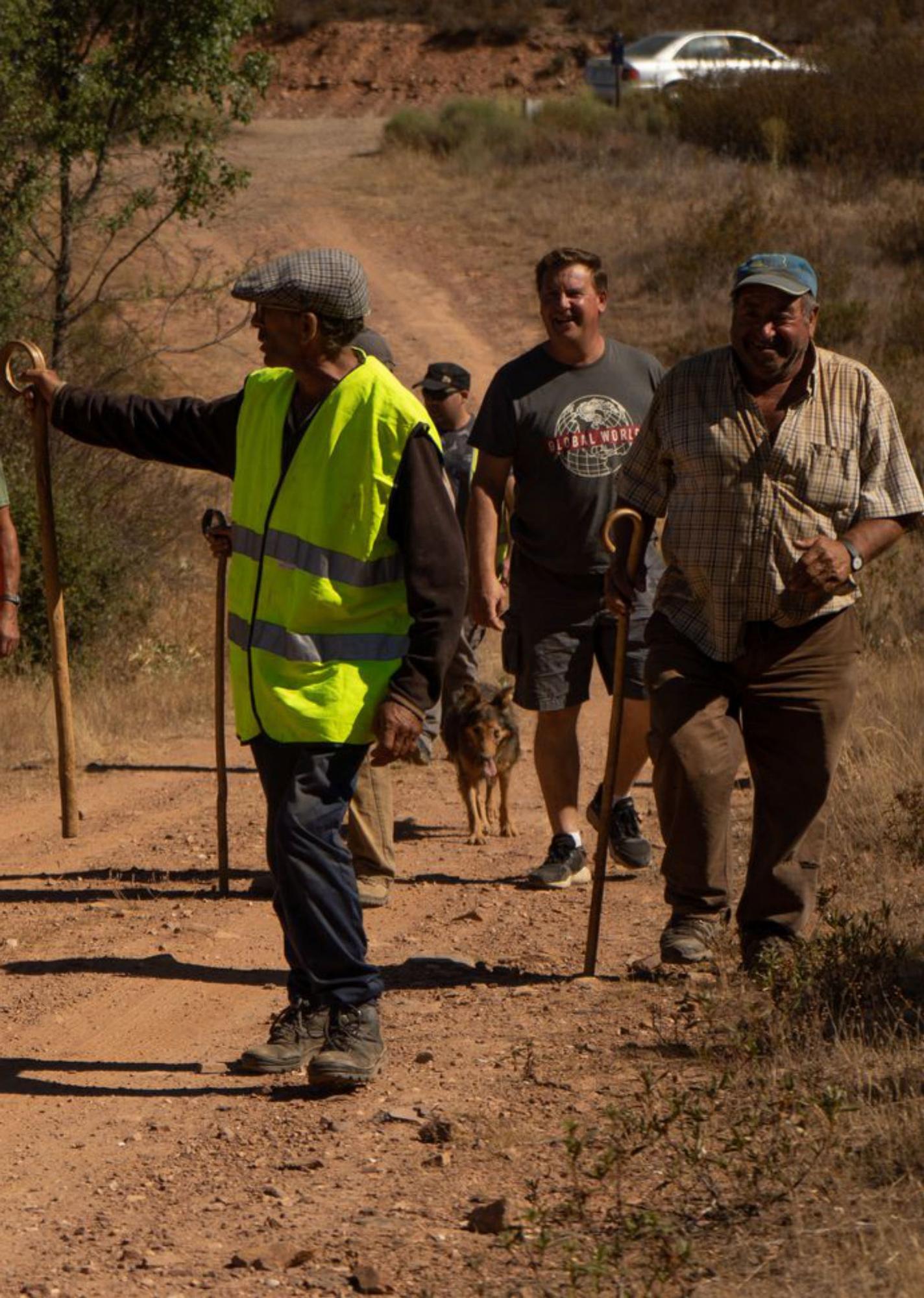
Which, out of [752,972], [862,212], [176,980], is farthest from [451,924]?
[862,212]

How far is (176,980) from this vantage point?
625 cm

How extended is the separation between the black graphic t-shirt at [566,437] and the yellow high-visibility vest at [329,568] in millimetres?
2148

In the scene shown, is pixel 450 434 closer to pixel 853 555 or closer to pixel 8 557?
pixel 8 557

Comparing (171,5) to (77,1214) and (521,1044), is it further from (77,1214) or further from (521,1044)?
(77,1214)

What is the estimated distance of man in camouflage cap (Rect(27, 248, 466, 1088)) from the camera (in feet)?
15.9

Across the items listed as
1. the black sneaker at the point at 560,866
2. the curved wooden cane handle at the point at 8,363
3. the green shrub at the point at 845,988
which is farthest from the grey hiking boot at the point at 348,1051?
the black sneaker at the point at 560,866

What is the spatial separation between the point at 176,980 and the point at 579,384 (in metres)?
2.65

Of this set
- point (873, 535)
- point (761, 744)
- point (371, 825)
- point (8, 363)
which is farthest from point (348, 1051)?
point (8, 363)

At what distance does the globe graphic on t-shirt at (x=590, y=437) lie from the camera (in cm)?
711

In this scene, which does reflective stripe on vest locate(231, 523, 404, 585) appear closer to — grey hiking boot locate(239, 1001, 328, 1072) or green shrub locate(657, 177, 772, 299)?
grey hiking boot locate(239, 1001, 328, 1072)

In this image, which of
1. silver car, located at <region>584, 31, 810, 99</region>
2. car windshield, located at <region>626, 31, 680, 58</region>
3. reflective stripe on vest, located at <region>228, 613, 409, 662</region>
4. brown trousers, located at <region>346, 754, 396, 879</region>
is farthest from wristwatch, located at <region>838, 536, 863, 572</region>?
car windshield, located at <region>626, 31, 680, 58</region>

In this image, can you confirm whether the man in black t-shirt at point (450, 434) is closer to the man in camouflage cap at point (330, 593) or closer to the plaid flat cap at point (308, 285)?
the man in camouflage cap at point (330, 593)

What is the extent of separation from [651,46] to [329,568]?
36.0 meters

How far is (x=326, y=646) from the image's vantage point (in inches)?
193
